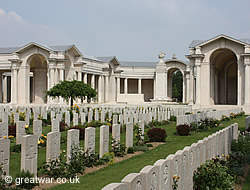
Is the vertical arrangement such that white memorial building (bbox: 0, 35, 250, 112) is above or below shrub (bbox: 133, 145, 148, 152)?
above

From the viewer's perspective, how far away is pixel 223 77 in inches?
1844

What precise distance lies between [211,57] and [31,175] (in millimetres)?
34805

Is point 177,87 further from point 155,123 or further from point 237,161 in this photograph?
point 237,161

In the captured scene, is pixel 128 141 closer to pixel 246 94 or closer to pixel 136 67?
pixel 246 94

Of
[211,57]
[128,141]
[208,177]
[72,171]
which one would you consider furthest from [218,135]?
[211,57]

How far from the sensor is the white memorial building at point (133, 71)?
36.5 metres

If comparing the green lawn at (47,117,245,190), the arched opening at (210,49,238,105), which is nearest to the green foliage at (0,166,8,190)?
the green lawn at (47,117,245,190)

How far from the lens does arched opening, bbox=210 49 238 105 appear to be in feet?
131

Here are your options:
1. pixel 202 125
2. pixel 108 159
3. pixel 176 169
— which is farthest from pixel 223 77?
pixel 176 169

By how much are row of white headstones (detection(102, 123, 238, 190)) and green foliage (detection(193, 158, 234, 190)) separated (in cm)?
18

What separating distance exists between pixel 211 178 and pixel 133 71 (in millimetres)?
52608

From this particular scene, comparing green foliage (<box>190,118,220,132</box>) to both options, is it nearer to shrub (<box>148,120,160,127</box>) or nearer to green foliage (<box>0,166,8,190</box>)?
shrub (<box>148,120,160,127</box>)

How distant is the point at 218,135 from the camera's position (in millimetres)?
9039

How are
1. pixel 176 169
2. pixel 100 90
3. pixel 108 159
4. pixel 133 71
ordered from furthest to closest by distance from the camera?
pixel 133 71 → pixel 100 90 → pixel 108 159 → pixel 176 169
